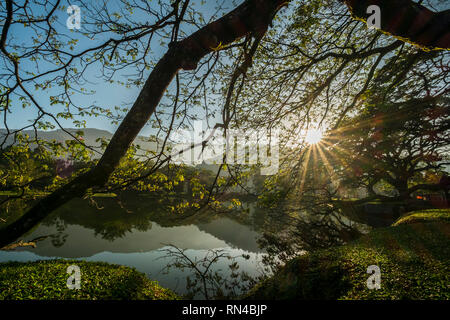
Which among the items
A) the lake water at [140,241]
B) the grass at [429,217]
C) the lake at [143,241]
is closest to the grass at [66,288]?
the lake at [143,241]

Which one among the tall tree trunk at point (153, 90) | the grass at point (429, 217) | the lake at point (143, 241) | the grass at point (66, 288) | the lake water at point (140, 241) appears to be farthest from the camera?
the lake water at point (140, 241)

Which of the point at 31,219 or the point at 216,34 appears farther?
the point at 216,34

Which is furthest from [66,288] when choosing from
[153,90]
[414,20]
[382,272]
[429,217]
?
[429,217]

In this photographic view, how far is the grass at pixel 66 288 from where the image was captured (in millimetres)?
2846

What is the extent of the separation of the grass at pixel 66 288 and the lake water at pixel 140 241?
255cm

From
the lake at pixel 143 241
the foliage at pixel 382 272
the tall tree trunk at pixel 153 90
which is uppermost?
the tall tree trunk at pixel 153 90

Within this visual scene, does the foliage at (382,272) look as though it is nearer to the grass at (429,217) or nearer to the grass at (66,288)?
the grass at (429,217)

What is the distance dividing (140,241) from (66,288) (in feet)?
35.1

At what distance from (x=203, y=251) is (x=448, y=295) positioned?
40.7 feet

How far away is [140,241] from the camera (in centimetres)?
1249

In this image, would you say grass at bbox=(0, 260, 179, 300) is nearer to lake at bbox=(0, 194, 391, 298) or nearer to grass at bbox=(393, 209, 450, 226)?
lake at bbox=(0, 194, 391, 298)
